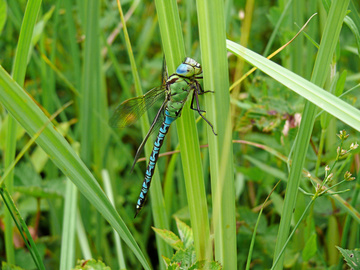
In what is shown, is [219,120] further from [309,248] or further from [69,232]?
[69,232]

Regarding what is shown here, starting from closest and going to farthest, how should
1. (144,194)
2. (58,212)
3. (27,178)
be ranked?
(144,194), (27,178), (58,212)

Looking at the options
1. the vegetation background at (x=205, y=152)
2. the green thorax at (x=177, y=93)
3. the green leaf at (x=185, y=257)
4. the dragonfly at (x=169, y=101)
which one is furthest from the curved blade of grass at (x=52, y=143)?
the green thorax at (x=177, y=93)

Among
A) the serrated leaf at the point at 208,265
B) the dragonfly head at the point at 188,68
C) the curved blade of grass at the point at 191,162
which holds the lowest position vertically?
the serrated leaf at the point at 208,265

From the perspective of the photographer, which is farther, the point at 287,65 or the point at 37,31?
the point at 37,31

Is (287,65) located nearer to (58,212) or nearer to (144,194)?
(144,194)

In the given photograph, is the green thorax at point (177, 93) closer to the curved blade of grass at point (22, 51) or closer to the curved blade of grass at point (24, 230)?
the curved blade of grass at point (22, 51)

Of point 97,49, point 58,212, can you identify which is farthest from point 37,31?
point 58,212

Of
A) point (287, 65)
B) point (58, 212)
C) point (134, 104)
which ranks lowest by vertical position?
point (58, 212)

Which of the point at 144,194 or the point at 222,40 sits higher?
the point at 222,40

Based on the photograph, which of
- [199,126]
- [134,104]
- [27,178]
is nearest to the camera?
[134,104]
